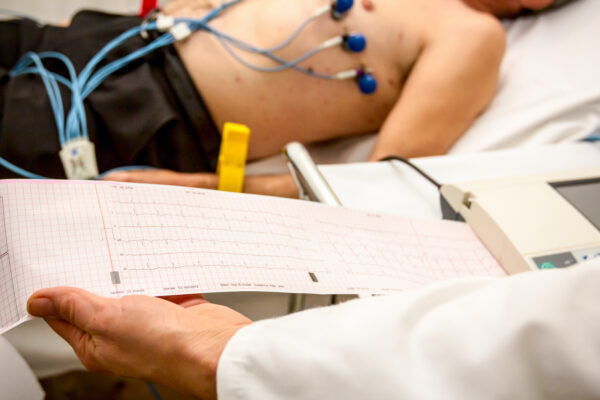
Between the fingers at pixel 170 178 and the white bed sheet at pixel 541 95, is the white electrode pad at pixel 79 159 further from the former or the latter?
the white bed sheet at pixel 541 95

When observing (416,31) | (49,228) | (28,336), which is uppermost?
(416,31)

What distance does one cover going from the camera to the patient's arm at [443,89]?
114cm

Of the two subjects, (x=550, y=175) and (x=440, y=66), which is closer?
(x=550, y=175)

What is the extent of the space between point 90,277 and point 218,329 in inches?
6.0

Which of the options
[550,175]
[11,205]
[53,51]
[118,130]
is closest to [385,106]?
[550,175]

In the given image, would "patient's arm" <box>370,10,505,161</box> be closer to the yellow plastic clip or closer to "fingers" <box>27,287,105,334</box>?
the yellow plastic clip

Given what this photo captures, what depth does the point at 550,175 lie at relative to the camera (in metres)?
0.88

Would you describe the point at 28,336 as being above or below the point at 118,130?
below

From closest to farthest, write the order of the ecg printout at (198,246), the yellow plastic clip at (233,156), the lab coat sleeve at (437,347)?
the lab coat sleeve at (437,347)
the ecg printout at (198,246)
the yellow plastic clip at (233,156)

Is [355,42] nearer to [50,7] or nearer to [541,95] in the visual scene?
[541,95]

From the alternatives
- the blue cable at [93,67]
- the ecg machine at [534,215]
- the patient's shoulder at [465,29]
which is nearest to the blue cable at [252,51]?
the blue cable at [93,67]

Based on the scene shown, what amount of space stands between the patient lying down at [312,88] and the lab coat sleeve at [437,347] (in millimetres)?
702

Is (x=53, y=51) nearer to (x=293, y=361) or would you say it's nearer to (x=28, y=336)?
(x=28, y=336)

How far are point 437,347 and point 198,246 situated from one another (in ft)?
1.03
